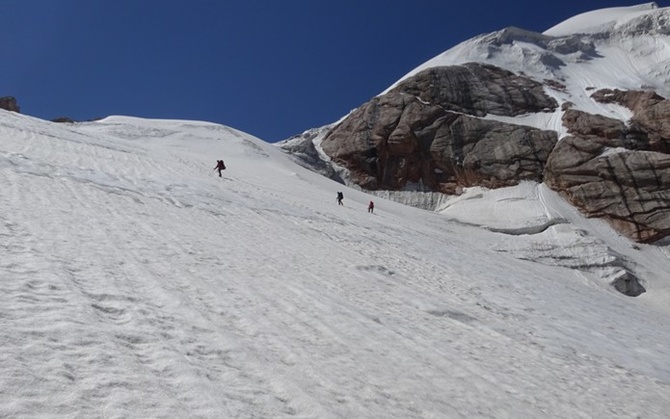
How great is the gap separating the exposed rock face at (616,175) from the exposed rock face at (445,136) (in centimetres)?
258

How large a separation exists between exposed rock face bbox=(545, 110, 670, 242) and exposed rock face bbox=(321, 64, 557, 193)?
8.46 feet

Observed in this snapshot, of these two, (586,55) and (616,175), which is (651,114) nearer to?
(616,175)

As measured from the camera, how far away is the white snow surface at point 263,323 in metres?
4.30

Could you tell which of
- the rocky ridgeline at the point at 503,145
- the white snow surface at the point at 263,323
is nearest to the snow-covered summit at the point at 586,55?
the rocky ridgeline at the point at 503,145

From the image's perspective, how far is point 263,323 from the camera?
6477 mm

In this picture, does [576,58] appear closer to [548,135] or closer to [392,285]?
[548,135]

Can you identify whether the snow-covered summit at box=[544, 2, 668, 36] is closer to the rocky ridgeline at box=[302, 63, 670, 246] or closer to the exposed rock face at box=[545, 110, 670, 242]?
the rocky ridgeline at box=[302, 63, 670, 246]

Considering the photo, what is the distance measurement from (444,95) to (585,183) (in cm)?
2045

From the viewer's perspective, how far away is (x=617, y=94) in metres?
58.1

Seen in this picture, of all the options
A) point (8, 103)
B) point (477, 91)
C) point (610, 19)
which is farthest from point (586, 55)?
point (8, 103)

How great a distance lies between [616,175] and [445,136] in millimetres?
17655

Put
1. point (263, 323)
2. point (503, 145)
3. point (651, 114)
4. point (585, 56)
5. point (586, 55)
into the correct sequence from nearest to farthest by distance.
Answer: point (263, 323) → point (651, 114) → point (503, 145) → point (585, 56) → point (586, 55)

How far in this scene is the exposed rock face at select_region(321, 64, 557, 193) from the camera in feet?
172

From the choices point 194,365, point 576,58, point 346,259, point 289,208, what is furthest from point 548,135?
point 194,365
